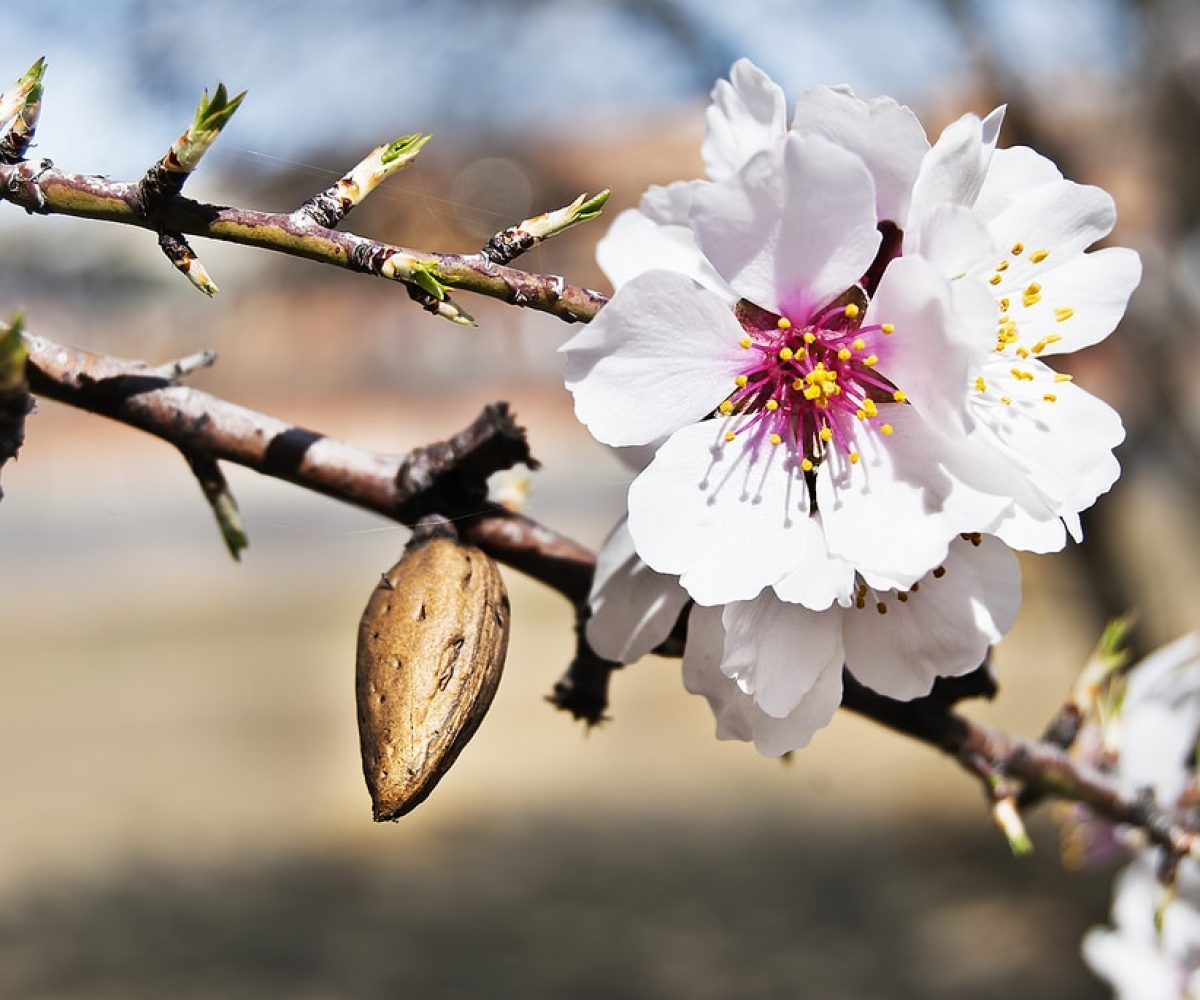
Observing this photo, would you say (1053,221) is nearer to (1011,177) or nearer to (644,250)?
(1011,177)

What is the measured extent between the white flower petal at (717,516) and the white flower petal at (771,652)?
0.09 ft

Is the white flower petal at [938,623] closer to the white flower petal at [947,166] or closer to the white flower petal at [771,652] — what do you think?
the white flower petal at [771,652]

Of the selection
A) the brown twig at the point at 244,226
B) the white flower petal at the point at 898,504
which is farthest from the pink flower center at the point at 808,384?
the brown twig at the point at 244,226

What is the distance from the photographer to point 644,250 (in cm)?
60

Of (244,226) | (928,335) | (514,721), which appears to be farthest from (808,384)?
(514,721)

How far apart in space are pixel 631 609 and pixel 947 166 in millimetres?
223

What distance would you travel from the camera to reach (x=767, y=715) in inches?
22.5

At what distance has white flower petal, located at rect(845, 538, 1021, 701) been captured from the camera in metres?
0.55

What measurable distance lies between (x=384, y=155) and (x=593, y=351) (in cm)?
11

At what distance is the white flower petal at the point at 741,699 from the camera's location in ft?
1.82

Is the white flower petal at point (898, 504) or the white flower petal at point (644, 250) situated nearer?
the white flower petal at point (898, 504)

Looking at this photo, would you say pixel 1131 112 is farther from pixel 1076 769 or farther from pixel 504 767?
pixel 504 767

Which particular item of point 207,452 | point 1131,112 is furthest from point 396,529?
point 1131,112

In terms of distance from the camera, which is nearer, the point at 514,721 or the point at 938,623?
the point at 938,623
